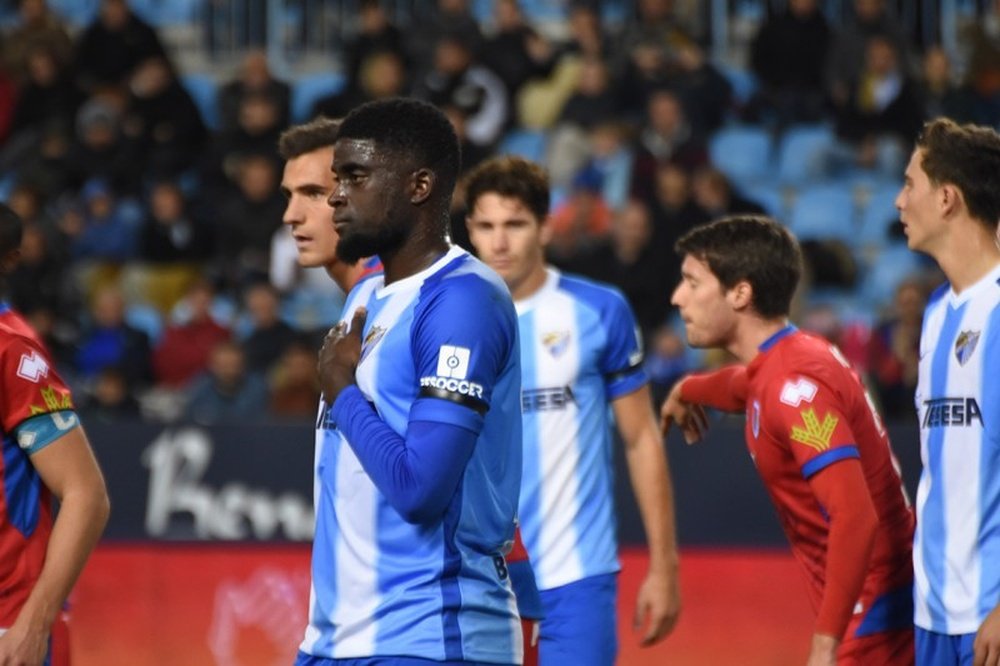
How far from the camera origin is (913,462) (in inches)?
355

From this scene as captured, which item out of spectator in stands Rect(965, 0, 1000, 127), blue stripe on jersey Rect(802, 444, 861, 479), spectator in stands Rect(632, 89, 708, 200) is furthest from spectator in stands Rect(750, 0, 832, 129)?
blue stripe on jersey Rect(802, 444, 861, 479)

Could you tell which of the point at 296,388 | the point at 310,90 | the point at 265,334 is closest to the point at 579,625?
the point at 296,388

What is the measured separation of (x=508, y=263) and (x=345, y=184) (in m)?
2.41

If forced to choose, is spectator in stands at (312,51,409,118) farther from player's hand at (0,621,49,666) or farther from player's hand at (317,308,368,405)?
player's hand at (317,308,368,405)

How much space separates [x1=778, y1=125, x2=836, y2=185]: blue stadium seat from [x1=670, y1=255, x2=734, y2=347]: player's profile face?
29.8 ft

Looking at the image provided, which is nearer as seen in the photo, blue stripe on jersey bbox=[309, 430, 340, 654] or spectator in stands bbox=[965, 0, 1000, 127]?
blue stripe on jersey bbox=[309, 430, 340, 654]

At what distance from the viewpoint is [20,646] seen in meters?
4.31

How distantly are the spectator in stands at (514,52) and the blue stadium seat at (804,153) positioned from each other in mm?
2059

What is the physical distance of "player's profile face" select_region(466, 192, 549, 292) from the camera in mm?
6344

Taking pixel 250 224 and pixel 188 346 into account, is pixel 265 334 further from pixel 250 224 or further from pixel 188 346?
pixel 250 224

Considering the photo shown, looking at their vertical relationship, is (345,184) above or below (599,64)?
below

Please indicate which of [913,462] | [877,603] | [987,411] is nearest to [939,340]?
[987,411]

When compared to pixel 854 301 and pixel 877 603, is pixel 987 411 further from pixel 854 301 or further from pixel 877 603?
pixel 854 301

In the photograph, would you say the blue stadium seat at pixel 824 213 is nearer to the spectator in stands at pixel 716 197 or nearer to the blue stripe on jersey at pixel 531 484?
the spectator in stands at pixel 716 197
